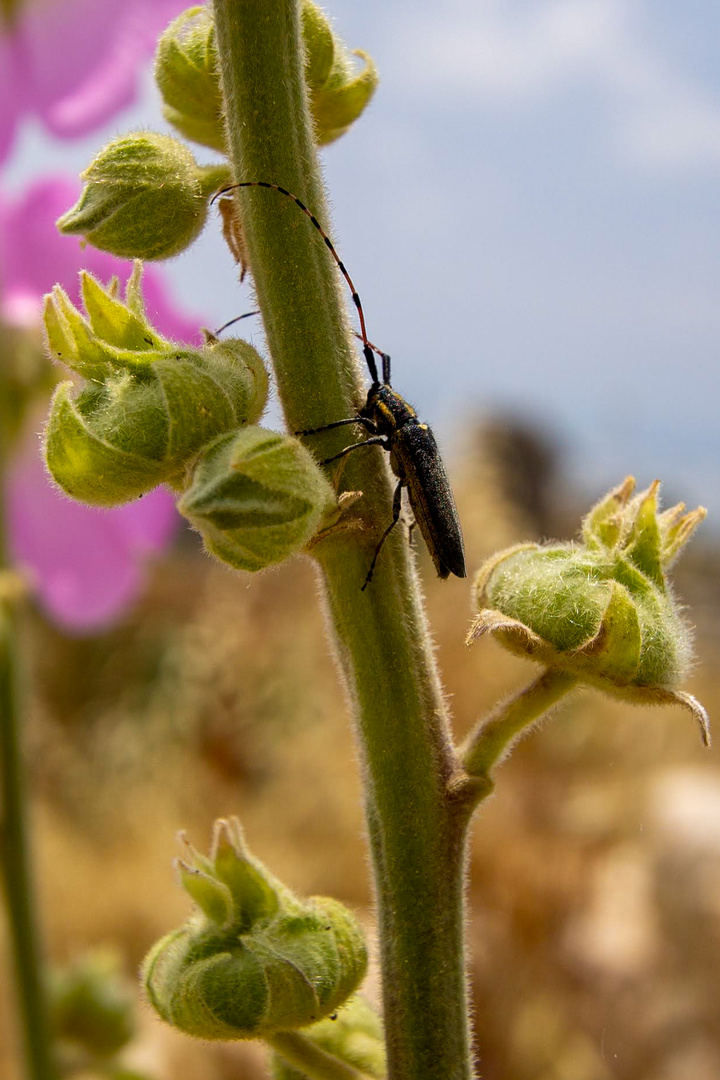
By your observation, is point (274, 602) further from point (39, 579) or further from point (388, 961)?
point (388, 961)

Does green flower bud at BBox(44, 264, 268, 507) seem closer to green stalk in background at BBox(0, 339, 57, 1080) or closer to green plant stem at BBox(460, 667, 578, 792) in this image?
green plant stem at BBox(460, 667, 578, 792)

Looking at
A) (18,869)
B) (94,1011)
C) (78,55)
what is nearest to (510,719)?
(18,869)

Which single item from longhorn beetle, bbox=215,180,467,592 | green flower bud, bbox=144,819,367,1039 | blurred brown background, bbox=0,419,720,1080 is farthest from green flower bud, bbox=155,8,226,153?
blurred brown background, bbox=0,419,720,1080

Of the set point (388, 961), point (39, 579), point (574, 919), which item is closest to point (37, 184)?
point (39, 579)

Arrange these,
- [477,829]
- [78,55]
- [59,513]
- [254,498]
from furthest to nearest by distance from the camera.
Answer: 1. [477,829]
2. [59,513]
3. [78,55]
4. [254,498]

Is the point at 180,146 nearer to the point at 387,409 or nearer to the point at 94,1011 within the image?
the point at 387,409

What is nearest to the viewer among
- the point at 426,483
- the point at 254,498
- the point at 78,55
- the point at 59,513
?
the point at 254,498
